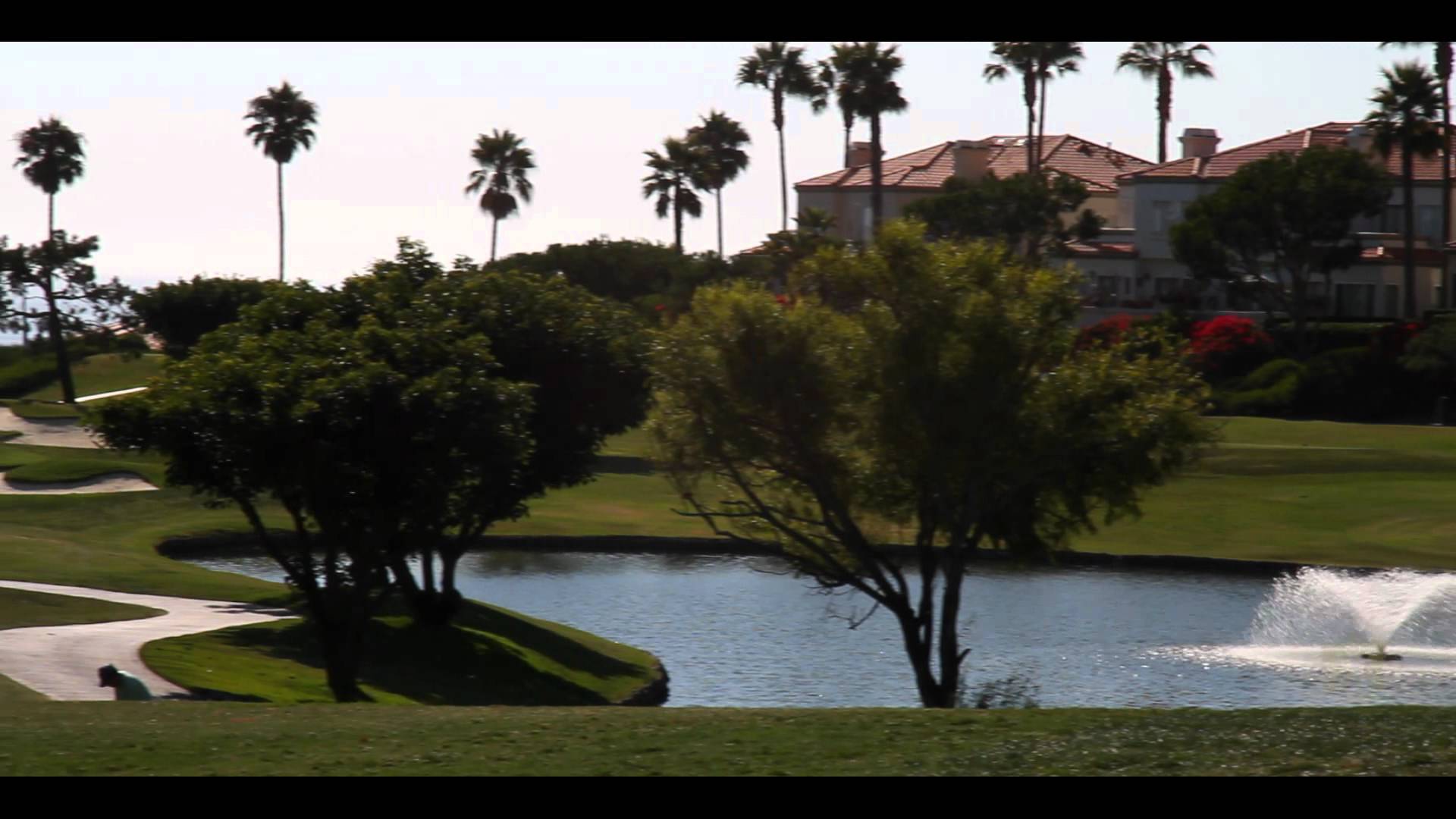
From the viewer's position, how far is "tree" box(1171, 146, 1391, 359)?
8225 cm

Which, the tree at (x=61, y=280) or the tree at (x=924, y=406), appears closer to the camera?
the tree at (x=924, y=406)

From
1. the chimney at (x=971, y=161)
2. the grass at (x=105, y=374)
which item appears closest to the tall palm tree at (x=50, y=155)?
the grass at (x=105, y=374)

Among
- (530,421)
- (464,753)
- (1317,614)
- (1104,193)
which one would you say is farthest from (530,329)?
(1104,193)

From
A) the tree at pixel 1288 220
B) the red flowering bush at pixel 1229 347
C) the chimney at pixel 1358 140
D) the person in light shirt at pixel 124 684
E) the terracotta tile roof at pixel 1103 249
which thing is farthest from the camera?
the terracotta tile roof at pixel 1103 249

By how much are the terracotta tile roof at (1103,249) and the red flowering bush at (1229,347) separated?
14793mm

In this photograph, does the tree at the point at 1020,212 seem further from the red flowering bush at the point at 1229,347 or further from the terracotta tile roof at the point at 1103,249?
the red flowering bush at the point at 1229,347

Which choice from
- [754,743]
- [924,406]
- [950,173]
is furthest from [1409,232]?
[754,743]

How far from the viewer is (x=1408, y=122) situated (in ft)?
283

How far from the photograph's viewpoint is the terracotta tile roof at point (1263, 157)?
94938 mm

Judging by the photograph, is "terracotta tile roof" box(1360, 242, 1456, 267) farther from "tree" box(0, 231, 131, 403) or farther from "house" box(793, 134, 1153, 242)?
"tree" box(0, 231, 131, 403)

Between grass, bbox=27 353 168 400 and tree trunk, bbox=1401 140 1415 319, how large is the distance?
6662 centimetres

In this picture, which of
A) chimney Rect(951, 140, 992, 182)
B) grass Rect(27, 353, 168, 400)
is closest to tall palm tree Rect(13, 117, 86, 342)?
grass Rect(27, 353, 168, 400)

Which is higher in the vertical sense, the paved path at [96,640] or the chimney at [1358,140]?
the chimney at [1358,140]
